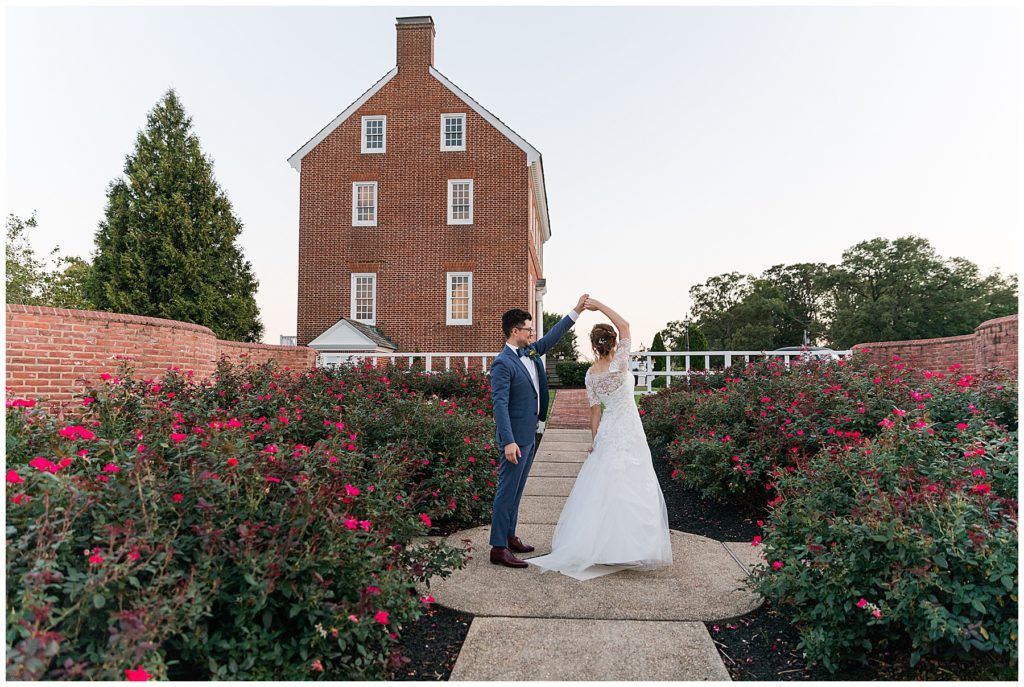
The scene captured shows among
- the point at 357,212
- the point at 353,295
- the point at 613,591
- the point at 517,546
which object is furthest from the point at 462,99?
the point at 613,591

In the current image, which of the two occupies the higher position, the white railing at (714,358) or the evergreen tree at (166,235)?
the evergreen tree at (166,235)

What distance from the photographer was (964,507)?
10.3 ft

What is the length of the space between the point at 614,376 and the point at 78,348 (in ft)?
24.5

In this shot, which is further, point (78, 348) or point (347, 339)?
point (347, 339)

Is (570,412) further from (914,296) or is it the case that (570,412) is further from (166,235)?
(914,296)

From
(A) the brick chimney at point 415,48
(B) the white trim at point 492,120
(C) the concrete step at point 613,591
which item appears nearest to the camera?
(C) the concrete step at point 613,591

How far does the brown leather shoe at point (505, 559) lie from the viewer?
15.9ft

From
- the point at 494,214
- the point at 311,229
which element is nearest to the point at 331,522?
the point at 494,214

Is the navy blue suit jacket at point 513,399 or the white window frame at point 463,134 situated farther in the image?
the white window frame at point 463,134

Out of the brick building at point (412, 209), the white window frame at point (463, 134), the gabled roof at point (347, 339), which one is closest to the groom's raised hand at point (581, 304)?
the gabled roof at point (347, 339)

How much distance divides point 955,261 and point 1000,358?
40.6 meters

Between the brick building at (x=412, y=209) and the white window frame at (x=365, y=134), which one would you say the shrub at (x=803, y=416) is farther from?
the white window frame at (x=365, y=134)

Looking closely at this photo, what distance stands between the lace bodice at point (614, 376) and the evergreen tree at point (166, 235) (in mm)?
26297

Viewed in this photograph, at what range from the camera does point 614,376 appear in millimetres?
5191
